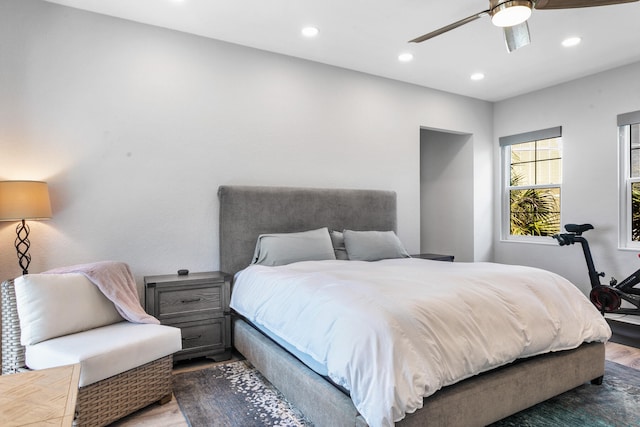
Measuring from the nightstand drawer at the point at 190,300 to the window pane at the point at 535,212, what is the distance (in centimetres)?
426

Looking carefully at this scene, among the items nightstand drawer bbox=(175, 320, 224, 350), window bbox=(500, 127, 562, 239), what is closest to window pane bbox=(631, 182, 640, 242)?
window bbox=(500, 127, 562, 239)

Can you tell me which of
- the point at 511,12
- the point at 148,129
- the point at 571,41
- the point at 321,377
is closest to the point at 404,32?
the point at 511,12

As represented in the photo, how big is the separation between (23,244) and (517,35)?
153 inches

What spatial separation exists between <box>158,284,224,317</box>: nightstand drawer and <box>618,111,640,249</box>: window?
171 inches

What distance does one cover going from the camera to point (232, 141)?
375 cm

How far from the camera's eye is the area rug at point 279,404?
7.36ft

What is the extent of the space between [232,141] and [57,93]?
4.66 ft

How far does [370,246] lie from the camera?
3883 mm

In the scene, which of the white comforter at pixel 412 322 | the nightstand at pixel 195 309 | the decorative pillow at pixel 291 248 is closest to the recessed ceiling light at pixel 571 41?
the white comforter at pixel 412 322

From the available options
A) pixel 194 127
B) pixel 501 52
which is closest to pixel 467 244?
pixel 501 52

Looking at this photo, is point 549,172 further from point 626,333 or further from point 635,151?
point 626,333

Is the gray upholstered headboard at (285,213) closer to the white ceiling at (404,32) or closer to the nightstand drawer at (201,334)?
the nightstand drawer at (201,334)

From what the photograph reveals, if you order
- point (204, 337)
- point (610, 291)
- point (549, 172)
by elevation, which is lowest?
point (204, 337)

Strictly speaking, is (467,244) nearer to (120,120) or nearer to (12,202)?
(120,120)
